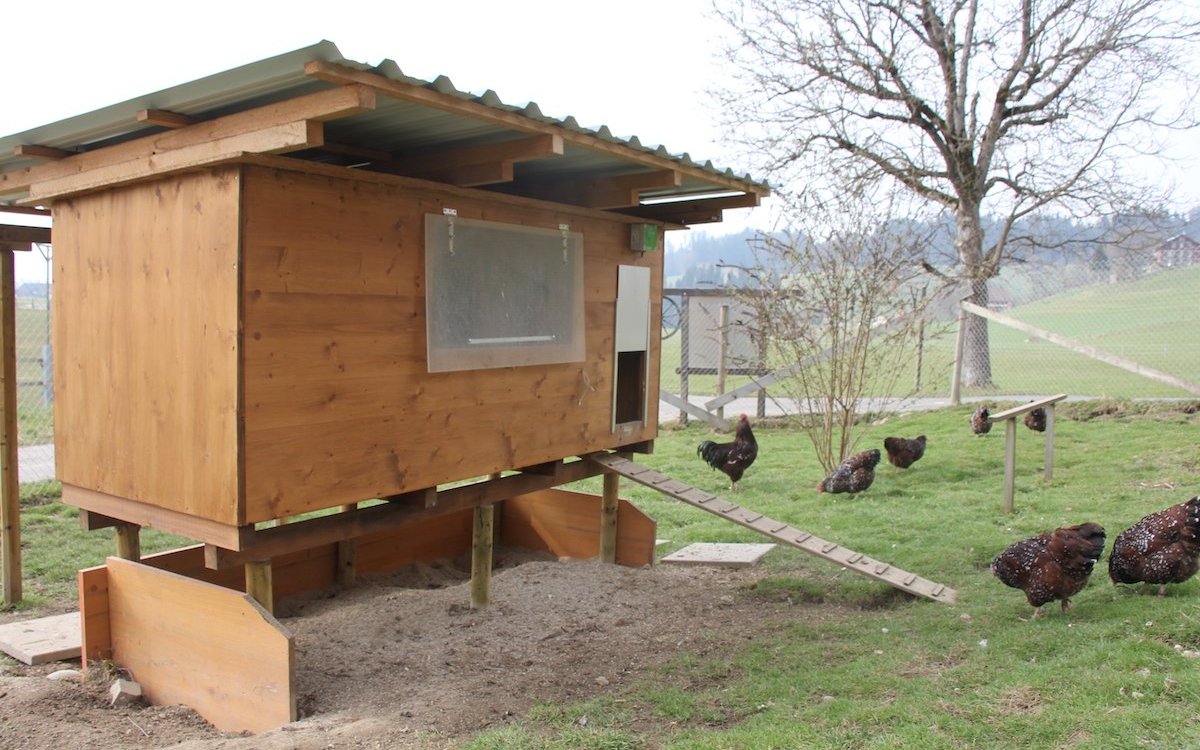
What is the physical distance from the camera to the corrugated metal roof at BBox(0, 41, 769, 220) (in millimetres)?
3219

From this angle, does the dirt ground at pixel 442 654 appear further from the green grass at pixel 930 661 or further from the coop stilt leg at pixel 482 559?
the green grass at pixel 930 661

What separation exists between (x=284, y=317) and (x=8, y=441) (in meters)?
3.33

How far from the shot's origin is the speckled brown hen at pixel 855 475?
8.75 meters

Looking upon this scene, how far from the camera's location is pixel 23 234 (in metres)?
5.79

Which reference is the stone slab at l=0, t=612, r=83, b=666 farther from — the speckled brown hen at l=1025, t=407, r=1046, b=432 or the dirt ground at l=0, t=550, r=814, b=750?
the speckled brown hen at l=1025, t=407, r=1046, b=432

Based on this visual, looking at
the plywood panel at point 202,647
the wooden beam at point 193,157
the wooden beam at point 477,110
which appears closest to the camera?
the wooden beam at point 477,110

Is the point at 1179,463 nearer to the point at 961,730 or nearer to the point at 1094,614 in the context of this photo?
the point at 1094,614

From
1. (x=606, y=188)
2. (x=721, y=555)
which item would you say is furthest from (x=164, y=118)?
(x=721, y=555)

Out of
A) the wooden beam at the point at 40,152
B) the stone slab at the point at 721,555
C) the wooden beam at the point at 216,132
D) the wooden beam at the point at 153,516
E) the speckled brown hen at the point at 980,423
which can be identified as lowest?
the stone slab at the point at 721,555

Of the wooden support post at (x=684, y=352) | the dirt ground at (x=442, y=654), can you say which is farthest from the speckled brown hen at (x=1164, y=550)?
the wooden support post at (x=684, y=352)

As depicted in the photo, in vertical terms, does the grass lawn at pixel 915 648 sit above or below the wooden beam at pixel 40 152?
below

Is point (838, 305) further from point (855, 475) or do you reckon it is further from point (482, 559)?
point (482, 559)

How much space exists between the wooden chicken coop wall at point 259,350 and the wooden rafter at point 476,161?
0.12 m

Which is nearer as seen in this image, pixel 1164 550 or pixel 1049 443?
pixel 1164 550
